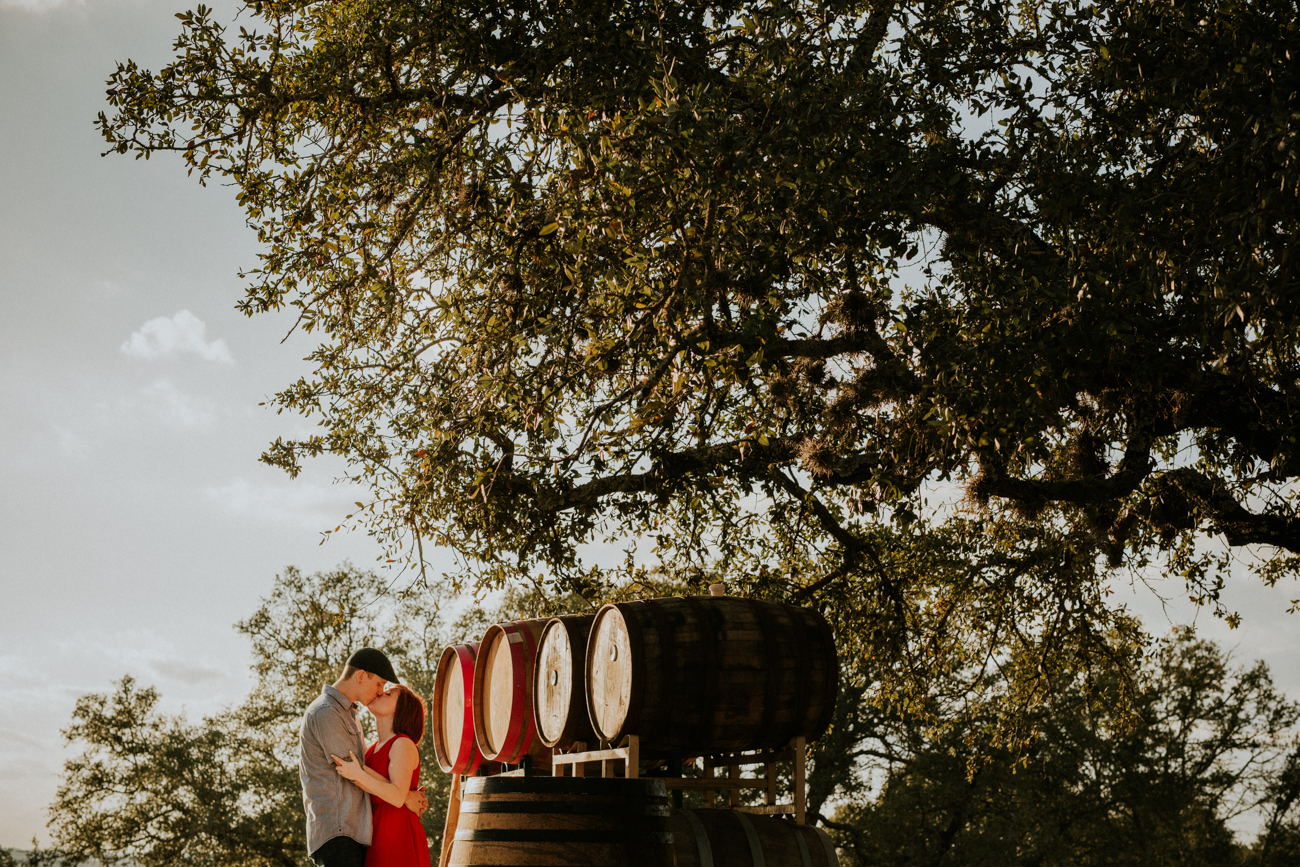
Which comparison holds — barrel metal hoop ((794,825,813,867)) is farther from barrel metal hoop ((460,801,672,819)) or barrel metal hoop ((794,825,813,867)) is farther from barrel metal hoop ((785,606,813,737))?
barrel metal hoop ((460,801,672,819))

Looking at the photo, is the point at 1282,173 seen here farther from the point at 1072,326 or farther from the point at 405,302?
the point at 405,302

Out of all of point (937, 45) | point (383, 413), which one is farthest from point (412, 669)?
point (937, 45)

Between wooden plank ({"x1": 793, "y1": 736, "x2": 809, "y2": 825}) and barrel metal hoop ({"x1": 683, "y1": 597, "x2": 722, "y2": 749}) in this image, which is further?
barrel metal hoop ({"x1": 683, "y1": 597, "x2": 722, "y2": 749})

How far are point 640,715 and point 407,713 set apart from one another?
141cm

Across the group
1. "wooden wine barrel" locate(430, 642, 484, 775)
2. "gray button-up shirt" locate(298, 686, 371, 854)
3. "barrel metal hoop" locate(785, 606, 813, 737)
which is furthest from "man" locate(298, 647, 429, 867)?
"wooden wine barrel" locate(430, 642, 484, 775)

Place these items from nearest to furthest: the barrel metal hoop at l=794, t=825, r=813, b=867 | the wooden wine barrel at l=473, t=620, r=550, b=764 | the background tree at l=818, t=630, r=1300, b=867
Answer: the barrel metal hoop at l=794, t=825, r=813, b=867 < the wooden wine barrel at l=473, t=620, r=550, b=764 < the background tree at l=818, t=630, r=1300, b=867

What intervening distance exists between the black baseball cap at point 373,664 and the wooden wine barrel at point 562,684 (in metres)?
1.69

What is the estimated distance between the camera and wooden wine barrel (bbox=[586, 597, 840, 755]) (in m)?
5.91

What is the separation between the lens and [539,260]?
7531 millimetres

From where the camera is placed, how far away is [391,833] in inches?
187

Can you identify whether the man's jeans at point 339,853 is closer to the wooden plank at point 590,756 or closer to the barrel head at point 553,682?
the wooden plank at point 590,756

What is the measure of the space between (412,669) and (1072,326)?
23009mm

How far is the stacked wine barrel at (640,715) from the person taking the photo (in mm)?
4289

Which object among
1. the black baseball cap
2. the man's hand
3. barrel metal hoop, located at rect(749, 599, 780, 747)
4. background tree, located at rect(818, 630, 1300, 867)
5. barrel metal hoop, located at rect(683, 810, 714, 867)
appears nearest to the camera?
Result: the man's hand
